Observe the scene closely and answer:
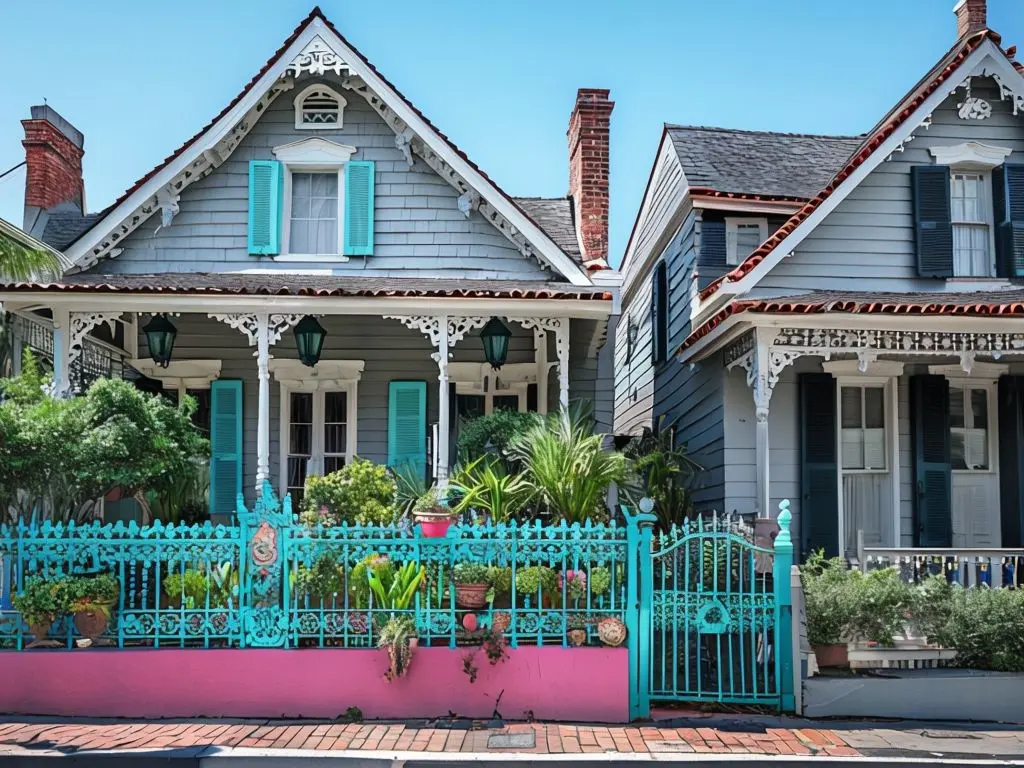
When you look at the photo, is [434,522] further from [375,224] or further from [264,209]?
[264,209]

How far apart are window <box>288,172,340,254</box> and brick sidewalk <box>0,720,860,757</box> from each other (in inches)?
273

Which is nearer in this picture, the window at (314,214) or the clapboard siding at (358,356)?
the window at (314,214)

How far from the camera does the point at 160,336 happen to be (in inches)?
481

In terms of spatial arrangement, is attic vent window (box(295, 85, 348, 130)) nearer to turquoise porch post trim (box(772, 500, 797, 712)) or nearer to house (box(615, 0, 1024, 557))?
house (box(615, 0, 1024, 557))

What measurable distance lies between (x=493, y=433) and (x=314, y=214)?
14.0 feet

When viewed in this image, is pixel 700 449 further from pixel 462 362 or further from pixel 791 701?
pixel 791 701

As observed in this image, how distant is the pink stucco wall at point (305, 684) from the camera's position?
8320mm

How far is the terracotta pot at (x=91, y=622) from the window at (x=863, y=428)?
8656 millimetres

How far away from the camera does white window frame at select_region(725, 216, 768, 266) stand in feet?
44.5

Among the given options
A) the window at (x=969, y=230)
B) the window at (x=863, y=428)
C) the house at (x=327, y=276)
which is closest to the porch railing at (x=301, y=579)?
the house at (x=327, y=276)

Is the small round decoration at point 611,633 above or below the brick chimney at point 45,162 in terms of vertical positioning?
below

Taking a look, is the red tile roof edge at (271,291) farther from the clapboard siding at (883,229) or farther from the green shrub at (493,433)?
the clapboard siding at (883,229)

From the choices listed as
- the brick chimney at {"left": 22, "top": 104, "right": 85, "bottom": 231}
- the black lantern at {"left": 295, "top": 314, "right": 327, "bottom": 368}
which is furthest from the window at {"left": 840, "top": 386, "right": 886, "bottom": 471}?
the brick chimney at {"left": 22, "top": 104, "right": 85, "bottom": 231}

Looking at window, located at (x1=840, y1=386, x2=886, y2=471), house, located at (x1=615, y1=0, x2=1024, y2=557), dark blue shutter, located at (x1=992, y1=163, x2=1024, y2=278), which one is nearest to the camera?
house, located at (x1=615, y1=0, x2=1024, y2=557)
